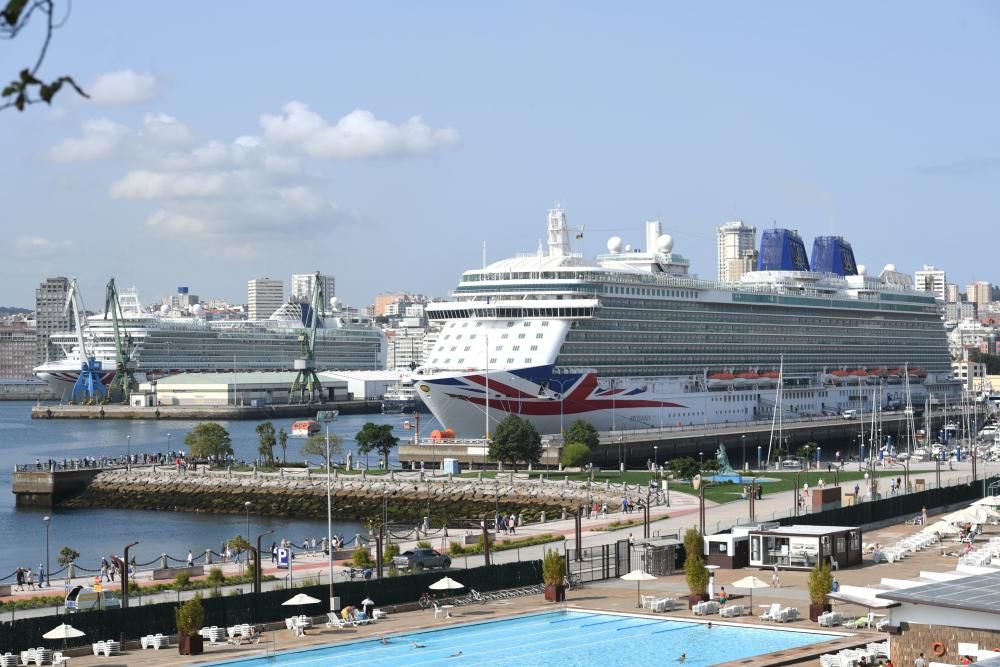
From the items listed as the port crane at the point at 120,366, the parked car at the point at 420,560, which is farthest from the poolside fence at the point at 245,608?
the port crane at the point at 120,366

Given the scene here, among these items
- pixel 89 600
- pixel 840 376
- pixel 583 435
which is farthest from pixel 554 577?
pixel 840 376

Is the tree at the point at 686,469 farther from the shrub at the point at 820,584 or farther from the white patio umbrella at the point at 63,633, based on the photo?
the white patio umbrella at the point at 63,633

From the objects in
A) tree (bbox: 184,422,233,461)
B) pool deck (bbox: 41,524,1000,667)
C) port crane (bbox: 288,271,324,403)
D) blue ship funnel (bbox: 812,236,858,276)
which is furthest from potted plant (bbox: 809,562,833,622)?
port crane (bbox: 288,271,324,403)

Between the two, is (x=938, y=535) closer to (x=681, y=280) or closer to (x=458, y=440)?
(x=458, y=440)

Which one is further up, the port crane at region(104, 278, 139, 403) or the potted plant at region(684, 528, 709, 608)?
the port crane at region(104, 278, 139, 403)

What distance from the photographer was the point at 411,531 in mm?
51438

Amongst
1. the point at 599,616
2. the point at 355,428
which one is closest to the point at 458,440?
the point at 599,616

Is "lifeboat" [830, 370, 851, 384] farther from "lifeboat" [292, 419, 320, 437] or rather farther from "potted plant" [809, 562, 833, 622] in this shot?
"potted plant" [809, 562, 833, 622]

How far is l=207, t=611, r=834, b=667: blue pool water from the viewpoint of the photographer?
2744cm

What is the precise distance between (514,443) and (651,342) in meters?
19.1

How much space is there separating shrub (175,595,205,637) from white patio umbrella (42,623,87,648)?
5.76 ft

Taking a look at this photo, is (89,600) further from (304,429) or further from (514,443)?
(304,429)

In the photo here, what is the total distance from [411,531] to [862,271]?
8260cm

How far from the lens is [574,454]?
7100 cm
